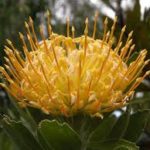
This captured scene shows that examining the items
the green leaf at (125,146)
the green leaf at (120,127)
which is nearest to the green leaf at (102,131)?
the green leaf at (120,127)

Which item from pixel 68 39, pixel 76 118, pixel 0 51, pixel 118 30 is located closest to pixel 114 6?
pixel 118 30

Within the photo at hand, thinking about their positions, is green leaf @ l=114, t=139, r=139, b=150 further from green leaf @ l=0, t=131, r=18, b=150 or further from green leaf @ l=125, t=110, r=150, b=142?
green leaf @ l=0, t=131, r=18, b=150

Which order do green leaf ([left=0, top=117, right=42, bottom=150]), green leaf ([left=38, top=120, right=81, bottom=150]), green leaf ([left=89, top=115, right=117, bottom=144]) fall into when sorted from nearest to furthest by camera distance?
green leaf ([left=38, top=120, right=81, bottom=150])
green leaf ([left=0, top=117, right=42, bottom=150])
green leaf ([left=89, top=115, right=117, bottom=144])

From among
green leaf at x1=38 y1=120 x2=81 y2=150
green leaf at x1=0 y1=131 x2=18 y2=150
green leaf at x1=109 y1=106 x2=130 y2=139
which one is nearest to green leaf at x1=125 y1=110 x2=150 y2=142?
green leaf at x1=109 y1=106 x2=130 y2=139

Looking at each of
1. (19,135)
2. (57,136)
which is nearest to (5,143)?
(19,135)

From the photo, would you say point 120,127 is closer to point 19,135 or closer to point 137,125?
point 137,125

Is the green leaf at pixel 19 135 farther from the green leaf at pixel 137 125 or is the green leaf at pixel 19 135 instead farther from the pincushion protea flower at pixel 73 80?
the green leaf at pixel 137 125
